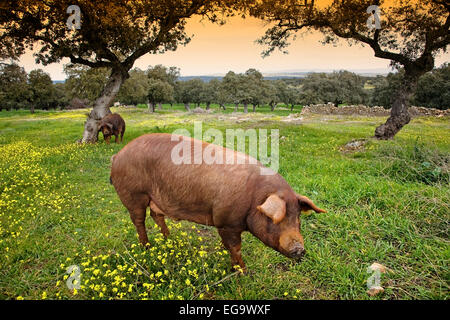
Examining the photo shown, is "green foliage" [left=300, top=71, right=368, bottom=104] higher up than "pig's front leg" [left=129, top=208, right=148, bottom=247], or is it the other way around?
"green foliage" [left=300, top=71, right=368, bottom=104]

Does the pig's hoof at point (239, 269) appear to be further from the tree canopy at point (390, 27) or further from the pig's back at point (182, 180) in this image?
the tree canopy at point (390, 27)

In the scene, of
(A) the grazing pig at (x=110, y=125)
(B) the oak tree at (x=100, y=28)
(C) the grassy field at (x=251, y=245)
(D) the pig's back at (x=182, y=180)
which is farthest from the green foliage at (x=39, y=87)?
(D) the pig's back at (x=182, y=180)

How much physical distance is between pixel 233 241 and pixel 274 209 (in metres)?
1.05

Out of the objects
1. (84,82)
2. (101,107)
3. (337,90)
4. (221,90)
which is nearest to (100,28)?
(101,107)

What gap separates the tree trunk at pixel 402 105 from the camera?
12914 mm

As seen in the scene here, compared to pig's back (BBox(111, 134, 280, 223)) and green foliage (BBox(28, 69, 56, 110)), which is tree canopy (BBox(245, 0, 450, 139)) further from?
green foliage (BBox(28, 69, 56, 110))

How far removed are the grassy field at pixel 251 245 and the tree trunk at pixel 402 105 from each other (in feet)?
20.7

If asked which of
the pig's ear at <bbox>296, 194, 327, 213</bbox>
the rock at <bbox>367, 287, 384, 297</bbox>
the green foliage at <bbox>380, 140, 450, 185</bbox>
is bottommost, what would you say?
the rock at <bbox>367, 287, 384, 297</bbox>

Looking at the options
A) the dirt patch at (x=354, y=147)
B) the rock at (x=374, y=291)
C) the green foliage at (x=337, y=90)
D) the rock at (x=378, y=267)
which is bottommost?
the rock at (x=374, y=291)

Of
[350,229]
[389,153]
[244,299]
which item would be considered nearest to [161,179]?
[244,299]

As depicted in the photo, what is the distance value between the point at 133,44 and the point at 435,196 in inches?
646

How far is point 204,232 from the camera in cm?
536

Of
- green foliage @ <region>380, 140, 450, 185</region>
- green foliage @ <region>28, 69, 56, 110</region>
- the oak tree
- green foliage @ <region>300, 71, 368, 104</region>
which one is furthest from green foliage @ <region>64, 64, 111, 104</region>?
green foliage @ <region>300, 71, 368, 104</region>

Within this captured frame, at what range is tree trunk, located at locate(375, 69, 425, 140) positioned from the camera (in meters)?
12.9
